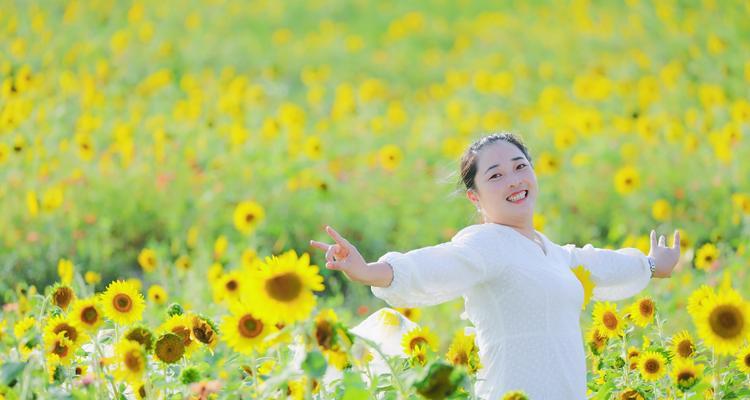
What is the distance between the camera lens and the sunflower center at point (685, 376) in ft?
7.16

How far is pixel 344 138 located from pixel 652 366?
4.30 m

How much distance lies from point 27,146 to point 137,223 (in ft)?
2.25

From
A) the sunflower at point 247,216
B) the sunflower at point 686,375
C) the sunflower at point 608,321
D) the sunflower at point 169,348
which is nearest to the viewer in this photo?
the sunflower at point 169,348

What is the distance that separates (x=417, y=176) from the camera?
5.66 metres

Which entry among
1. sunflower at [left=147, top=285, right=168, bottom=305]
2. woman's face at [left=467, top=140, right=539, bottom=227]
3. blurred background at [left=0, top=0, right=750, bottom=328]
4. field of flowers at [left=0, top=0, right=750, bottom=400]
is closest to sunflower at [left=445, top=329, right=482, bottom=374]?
field of flowers at [left=0, top=0, right=750, bottom=400]

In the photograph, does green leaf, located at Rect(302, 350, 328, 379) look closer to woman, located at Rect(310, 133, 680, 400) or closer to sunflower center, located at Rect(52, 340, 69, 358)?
woman, located at Rect(310, 133, 680, 400)

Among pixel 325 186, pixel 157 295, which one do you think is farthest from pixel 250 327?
pixel 325 186

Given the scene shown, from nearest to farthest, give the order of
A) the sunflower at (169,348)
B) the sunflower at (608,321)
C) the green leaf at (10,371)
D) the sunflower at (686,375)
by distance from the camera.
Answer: the green leaf at (10,371) → the sunflower at (169,348) → the sunflower at (686,375) → the sunflower at (608,321)

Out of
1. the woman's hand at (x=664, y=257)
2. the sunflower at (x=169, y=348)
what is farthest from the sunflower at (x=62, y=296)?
the woman's hand at (x=664, y=257)

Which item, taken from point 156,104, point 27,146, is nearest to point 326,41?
point 156,104

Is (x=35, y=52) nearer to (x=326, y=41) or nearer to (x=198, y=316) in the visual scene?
(x=326, y=41)

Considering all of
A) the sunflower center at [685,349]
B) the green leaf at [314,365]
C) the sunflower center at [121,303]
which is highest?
the sunflower center at [121,303]

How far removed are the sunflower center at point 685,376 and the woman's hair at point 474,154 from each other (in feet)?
2.07

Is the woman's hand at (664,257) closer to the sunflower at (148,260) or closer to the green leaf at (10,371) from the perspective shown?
the green leaf at (10,371)
